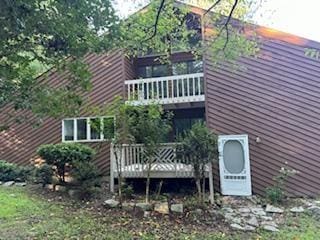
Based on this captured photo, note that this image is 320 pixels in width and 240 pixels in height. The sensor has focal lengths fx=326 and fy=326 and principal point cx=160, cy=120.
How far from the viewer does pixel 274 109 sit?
10.7m

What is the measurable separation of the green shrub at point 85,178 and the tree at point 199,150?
298 cm

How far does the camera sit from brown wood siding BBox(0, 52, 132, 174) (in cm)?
1298

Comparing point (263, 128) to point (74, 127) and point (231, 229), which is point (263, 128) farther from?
point (74, 127)

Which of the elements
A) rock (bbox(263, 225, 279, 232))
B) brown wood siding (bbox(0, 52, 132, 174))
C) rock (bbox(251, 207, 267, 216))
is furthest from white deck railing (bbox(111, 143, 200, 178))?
rock (bbox(263, 225, 279, 232))

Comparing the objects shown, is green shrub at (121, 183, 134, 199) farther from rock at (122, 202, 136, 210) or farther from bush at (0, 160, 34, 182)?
bush at (0, 160, 34, 182)

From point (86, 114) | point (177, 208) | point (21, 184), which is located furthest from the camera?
point (86, 114)

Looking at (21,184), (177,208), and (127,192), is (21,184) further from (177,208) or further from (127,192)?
(177,208)

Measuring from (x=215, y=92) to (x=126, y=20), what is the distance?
4.72 m

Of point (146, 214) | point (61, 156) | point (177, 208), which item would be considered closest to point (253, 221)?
point (177, 208)

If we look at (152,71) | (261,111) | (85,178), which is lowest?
(85,178)

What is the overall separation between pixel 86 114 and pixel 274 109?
7068 mm

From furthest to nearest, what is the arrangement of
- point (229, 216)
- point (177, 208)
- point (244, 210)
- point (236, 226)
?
point (244, 210) → point (177, 208) → point (229, 216) → point (236, 226)

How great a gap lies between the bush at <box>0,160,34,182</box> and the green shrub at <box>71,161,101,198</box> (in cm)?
273

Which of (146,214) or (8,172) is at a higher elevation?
(8,172)
